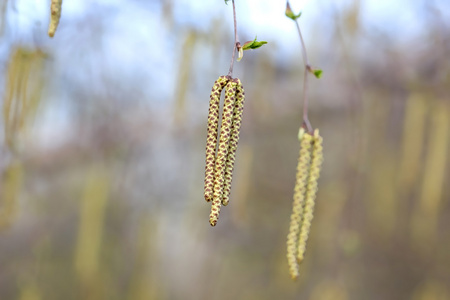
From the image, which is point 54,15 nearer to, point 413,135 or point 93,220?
point 93,220

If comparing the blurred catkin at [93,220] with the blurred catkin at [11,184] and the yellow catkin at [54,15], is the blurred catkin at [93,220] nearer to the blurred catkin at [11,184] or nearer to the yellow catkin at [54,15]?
the blurred catkin at [11,184]

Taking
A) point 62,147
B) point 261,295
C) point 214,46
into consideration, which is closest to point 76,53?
point 62,147

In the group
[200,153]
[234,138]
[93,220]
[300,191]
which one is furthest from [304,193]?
[200,153]

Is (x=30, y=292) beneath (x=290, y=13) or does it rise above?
beneath

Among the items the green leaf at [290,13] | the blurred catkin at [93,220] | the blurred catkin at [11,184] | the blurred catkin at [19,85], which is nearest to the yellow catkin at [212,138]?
the green leaf at [290,13]

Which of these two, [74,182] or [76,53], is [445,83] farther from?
[74,182]

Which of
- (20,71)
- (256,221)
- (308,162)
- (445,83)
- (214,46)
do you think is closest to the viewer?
(308,162)
